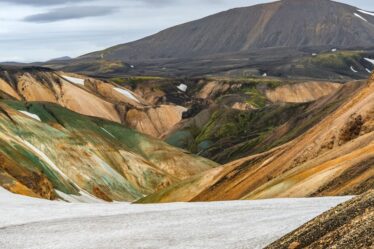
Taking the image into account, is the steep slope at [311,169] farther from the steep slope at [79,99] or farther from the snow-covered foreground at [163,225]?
the steep slope at [79,99]

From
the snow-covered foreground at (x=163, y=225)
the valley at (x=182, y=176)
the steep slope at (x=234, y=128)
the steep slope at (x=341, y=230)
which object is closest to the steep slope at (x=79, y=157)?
the valley at (x=182, y=176)

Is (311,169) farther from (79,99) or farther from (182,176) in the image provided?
(79,99)

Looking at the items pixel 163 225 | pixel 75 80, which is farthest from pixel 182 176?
pixel 75 80

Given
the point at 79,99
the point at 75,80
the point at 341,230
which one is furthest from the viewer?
the point at 75,80

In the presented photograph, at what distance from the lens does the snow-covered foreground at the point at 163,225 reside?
71.3 ft

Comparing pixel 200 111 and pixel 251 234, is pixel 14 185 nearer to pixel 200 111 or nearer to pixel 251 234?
pixel 251 234

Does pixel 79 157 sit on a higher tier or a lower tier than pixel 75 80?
lower

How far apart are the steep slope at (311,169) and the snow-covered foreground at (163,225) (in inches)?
404

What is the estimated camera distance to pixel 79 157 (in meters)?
89.8

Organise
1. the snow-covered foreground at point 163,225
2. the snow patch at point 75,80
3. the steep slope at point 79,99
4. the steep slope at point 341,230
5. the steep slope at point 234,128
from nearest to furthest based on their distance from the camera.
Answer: the steep slope at point 341,230
the snow-covered foreground at point 163,225
the steep slope at point 234,128
the steep slope at point 79,99
the snow patch at point 75,80

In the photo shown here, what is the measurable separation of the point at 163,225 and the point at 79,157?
65.6 m

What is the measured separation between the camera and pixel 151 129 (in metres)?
169

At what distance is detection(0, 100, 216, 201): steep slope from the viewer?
2785 inches

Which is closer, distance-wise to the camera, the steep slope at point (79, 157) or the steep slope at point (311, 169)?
the steep slope at point (311, 169)
